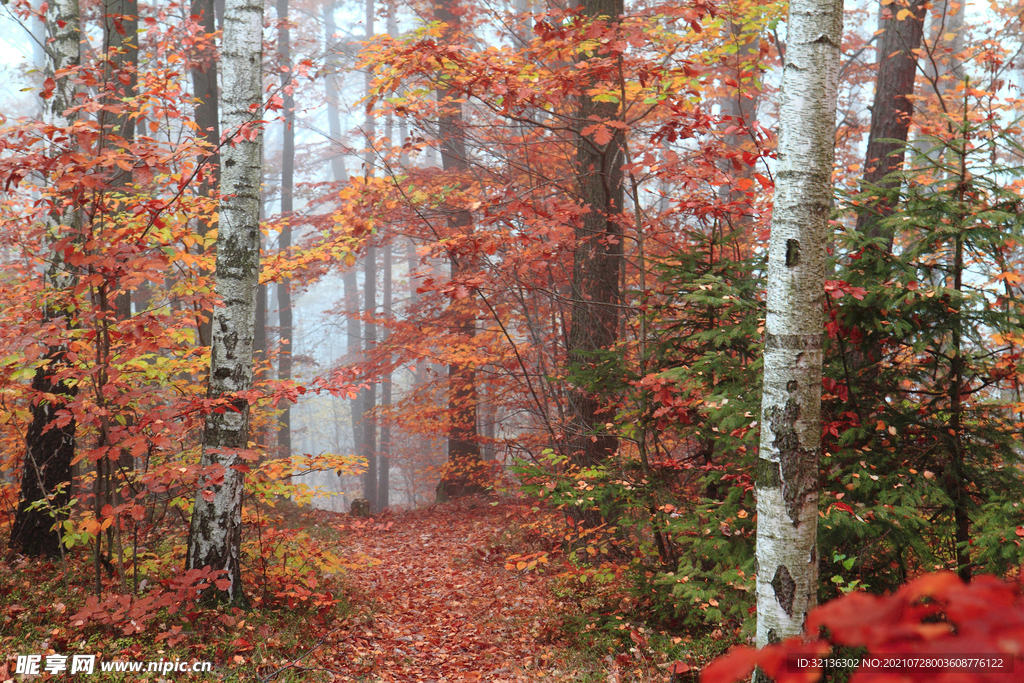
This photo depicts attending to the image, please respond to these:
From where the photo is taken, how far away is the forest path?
4.51 meters

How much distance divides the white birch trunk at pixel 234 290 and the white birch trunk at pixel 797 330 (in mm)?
3864

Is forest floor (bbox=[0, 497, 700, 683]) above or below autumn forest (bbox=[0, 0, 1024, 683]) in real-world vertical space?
below

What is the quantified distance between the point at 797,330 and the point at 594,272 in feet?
13.1

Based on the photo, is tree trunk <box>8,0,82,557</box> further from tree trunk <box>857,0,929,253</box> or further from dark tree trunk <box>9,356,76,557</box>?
tree trunk <box>857,0,929,253</box>

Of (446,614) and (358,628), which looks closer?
(358,628)

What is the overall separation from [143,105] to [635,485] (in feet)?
18.1

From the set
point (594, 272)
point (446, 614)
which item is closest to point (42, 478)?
point (446, 614)

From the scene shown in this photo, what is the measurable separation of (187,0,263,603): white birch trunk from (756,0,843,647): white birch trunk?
152 inches

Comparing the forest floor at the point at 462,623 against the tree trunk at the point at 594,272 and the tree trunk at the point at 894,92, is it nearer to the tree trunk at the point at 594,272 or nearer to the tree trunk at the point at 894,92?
the tree trunk at the point at 594,272

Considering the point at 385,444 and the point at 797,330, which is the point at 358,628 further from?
the point at 385,444

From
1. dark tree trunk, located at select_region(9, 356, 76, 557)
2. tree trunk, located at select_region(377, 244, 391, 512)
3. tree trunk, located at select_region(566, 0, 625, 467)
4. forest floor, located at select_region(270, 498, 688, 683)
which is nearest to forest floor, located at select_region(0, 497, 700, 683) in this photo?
forest floor, located at select_region(270, 498, 688, 683)

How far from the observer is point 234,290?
195 inches

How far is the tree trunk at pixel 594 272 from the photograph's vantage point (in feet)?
21.0

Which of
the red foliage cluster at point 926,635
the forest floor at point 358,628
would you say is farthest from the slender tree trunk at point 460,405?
the red foliage cluster at point 926,635
